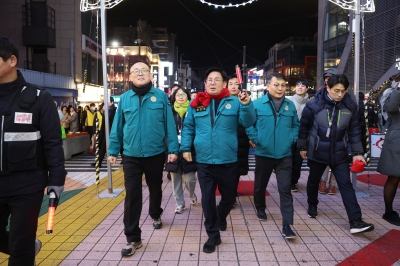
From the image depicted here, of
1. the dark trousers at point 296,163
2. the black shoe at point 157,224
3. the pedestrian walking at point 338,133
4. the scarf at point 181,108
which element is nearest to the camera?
the pedestrian walking at point 338,133

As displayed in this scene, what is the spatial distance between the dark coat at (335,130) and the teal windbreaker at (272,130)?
35 centimetres

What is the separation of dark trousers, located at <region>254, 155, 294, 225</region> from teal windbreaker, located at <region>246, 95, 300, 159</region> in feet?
0.37

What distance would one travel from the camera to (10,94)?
2.94 m

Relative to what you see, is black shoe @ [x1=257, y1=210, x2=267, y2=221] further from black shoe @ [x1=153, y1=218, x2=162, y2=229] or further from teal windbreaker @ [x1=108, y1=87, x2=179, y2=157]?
teal windbreaker @ [x1=108, y1=87, x2=179, y2=157]

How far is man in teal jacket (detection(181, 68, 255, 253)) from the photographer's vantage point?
178 inches

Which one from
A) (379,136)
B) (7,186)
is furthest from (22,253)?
(379,136)

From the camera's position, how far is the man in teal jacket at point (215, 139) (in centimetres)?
453

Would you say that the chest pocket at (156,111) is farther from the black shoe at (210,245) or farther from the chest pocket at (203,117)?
the black shoe at (210,245)

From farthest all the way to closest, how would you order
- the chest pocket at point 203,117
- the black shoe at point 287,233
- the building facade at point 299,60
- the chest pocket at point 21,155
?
the building facade at point 299,60, the black shoe at point 287,233, the chest pocket at point 203,117, the chest pocket at point 21,155

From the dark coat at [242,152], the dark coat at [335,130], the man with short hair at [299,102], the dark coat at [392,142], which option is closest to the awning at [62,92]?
the man with short hair at [299,102]

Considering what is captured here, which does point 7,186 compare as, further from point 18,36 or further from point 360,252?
point 18,36

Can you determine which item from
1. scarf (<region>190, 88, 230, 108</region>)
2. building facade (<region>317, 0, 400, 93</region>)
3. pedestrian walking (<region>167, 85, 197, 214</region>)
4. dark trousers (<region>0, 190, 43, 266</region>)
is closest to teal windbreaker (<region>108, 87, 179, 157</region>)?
scarf (<region>190, 88, 230, 108</region>)

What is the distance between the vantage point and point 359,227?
489 cm

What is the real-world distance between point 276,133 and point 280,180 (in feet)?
2.15
